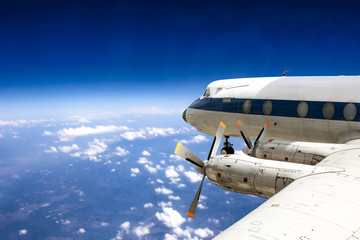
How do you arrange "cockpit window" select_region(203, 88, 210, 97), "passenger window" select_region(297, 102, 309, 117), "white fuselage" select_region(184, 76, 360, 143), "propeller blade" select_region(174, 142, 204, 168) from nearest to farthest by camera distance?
"propeller blade" select_region(174, 142, 204, 168) → "white fuselage" select_region(184, 76, 360, 143) → "passenger window" select_region(297, 102, 309, 117) → "cockpit window" select_region(203, 88, 210, 97)

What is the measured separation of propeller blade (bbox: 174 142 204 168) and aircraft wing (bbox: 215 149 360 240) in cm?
382

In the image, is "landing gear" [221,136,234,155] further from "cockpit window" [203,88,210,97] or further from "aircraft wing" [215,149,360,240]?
"aircraft wing" [215,149,360,240]

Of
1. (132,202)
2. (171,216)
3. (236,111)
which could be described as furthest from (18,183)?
(236,111)

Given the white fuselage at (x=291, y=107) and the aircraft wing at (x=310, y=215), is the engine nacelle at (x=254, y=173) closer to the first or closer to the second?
the aircraft wing at (x=310, y=215)

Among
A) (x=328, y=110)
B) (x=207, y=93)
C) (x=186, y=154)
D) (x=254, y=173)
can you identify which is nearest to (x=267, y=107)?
(x=328, y=110)

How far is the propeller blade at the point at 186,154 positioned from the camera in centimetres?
775

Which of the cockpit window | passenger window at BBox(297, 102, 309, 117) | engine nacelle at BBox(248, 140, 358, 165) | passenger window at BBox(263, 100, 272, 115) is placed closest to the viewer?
engine nacelle at BBox(248, 140, 358, 165)

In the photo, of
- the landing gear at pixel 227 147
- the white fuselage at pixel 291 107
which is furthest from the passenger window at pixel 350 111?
the landing gear at pixel 227 147

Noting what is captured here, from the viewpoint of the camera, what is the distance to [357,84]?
37.2 ft

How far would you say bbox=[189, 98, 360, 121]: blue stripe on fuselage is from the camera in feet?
37.3

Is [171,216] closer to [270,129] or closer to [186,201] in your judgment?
[186,201]

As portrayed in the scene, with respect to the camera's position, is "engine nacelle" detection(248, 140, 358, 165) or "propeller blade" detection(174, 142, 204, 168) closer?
"propeller blade" detection(174, 142, 204, 168)

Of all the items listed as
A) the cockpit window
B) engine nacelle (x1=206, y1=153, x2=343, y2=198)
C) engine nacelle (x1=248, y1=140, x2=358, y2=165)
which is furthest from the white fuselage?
engine nacelle (x1=206, y1=153, x2=343, y2=198)

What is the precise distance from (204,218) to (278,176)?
173m
